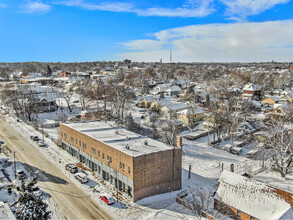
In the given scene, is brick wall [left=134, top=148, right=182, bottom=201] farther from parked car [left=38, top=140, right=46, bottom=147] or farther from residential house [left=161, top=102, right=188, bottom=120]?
residential house [left=161, top=102, right=188, bottom=120]

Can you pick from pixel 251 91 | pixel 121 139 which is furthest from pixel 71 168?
pixel 251 91

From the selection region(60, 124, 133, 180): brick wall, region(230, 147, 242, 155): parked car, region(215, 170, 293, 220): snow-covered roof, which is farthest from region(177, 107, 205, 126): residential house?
region(215, 170, 293, 220): snow-covered roof

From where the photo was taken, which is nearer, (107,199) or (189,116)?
(107,199)

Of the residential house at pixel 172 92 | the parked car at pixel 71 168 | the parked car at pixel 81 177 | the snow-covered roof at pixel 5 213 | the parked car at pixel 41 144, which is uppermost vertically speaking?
the residential house at pixel 172 92

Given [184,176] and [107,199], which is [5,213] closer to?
[107,199]

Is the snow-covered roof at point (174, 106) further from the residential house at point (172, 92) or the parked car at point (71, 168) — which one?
the parked car at point (71, 168)

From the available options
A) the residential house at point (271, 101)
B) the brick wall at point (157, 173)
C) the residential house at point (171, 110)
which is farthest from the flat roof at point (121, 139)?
the residential house at point (271, 101)
